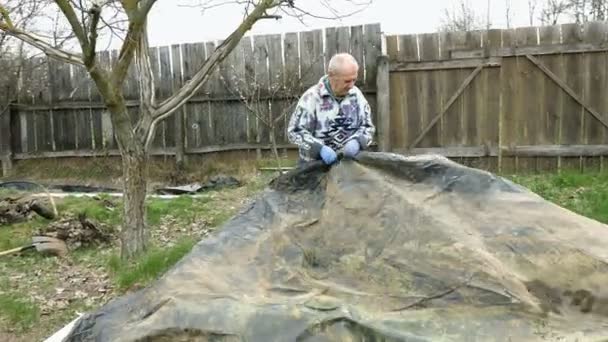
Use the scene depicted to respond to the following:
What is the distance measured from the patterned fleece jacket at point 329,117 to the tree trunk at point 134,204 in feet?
5.95

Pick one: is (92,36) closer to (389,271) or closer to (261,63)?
(389,271)

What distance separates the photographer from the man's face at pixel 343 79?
408 centimetres

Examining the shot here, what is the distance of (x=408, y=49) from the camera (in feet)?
32.0

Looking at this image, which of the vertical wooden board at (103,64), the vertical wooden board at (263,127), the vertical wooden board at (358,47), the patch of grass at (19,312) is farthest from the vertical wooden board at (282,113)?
the patch of grass at (19,312)

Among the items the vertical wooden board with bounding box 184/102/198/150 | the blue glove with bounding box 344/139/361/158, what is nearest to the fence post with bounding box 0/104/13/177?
the vertical wooden board with bounding box 184/102/198/150

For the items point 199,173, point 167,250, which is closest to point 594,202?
point 167,250

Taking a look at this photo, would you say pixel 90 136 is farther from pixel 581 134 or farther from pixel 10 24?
pixel 581 134

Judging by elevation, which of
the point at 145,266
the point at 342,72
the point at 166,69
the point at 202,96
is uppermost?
the point at 166,69

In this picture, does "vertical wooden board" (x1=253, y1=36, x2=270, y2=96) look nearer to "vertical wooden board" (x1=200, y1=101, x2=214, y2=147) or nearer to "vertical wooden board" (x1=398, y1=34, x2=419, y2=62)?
"vertical wooden board" (x1=200, y1=101, x2=214, y2=147)

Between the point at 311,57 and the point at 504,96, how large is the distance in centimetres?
287

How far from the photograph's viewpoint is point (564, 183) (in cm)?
803

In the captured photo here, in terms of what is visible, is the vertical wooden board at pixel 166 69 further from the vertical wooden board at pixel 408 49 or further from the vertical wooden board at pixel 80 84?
the vertical wooden board at pixel 408 49

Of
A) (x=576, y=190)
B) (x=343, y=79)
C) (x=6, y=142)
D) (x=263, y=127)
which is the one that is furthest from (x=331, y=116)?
(x=6, y=142)

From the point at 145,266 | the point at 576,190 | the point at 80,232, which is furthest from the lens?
the point at 576,190
